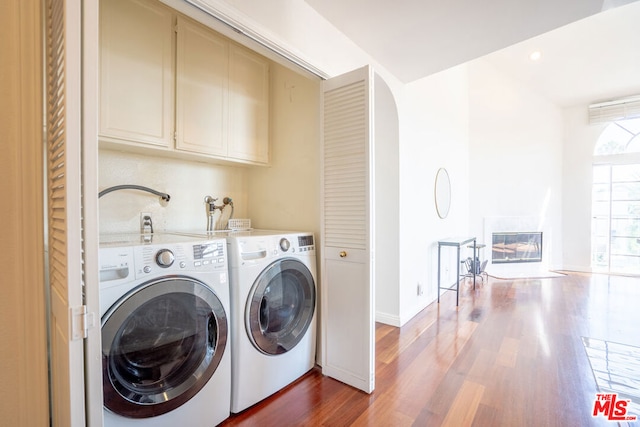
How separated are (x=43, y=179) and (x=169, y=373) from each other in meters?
0.95

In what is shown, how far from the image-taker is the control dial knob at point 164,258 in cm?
122

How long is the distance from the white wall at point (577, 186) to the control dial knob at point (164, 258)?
7150mm

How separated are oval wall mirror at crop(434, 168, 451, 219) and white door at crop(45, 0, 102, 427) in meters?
3.72

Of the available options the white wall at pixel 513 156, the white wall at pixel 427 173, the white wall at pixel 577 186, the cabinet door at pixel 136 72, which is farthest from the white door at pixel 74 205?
the white wall at pixel 577 186

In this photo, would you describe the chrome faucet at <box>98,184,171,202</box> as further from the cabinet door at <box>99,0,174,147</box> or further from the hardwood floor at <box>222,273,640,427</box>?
the hardwood floor at <box>222,273,640,427</box>

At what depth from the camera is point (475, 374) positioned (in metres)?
1.99

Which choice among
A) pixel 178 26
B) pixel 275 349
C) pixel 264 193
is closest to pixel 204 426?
pixel 275 349

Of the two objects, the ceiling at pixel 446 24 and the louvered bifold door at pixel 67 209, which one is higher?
the ceiling at pixel 446 24

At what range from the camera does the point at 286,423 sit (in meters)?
1.51

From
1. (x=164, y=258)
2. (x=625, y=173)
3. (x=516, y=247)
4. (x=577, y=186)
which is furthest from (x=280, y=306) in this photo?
(x=625, y=173)

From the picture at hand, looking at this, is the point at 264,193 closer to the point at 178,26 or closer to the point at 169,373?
the point at 178,26

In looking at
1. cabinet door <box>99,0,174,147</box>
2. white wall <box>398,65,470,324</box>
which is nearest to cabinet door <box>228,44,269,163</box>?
cabinet door <box>99,0,174,147</box>

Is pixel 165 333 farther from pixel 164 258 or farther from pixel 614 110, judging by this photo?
pixel 614 110

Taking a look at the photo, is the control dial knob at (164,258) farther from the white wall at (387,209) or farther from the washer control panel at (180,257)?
A: the white wall at (387,209)
